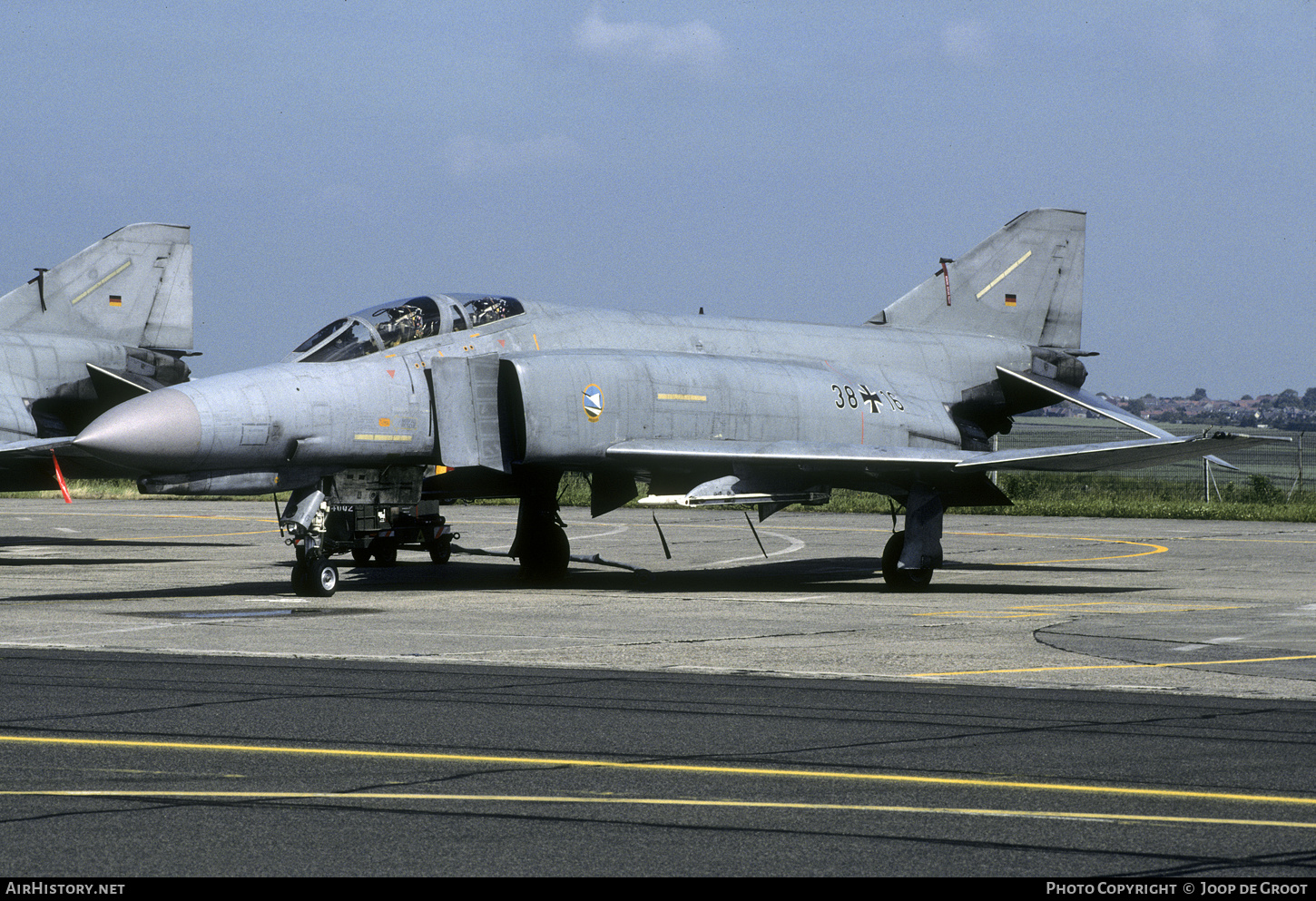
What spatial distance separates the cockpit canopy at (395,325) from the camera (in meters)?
16.4

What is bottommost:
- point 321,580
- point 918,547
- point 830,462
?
point 321,580

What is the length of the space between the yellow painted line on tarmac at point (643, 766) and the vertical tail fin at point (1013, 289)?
16.3 m

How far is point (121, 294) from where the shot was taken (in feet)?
81.9

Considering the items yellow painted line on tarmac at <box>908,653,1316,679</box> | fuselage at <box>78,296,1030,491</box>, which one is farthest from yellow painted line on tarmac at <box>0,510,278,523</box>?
yellow painted line on tarmac at <box>908,653,1316,679</box>

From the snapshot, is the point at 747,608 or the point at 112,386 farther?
the point at 112,386

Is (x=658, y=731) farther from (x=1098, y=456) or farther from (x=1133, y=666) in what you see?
(x=1098, y=456)

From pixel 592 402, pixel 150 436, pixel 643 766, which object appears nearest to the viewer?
pixel 643 766

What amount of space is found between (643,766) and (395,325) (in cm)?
1065

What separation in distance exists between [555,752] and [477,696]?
1.94 meters

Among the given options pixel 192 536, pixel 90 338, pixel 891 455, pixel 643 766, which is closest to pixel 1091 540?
pixel 891 455

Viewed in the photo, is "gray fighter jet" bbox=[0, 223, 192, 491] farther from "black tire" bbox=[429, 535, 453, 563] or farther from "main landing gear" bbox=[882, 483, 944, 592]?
"main landing gear" bbox=[882, 483, 944, 592]

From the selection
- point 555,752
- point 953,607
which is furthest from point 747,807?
point 953,607

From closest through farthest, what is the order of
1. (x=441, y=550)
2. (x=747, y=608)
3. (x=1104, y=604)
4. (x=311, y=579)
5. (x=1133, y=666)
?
1. (x=1133, y=666)
2. (x=747, y=608)
3. (x=1104, y=604)
4. (x=311, y=579)
5. (x=441, y=550)
